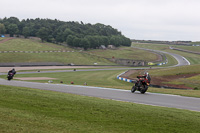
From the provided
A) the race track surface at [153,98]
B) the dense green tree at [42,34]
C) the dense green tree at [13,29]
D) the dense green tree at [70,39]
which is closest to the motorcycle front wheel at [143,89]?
the race track surface at [153,98]

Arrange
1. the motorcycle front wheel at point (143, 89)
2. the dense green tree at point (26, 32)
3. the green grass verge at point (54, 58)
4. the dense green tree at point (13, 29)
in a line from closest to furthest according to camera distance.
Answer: the motorcycle front wheel at point (143, 89) → the green grass verge at point (54, 58) → the dense green tree at point (26, 32) → the dense green tree at point (13, 29)

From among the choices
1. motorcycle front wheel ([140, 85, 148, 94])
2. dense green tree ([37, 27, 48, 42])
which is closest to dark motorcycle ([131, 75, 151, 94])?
motorcycle front wheel ([140, 85, 148, 94])

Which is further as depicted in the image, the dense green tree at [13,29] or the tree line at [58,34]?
the dense green tree at [13,29]

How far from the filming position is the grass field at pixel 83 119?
8.27 metres

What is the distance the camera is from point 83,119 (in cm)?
962

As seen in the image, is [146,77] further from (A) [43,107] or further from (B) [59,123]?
(B) [59,123]

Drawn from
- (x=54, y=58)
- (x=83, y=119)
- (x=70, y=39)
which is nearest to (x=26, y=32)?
(x=70, y=39)

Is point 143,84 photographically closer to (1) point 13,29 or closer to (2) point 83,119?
(2) point 83,119

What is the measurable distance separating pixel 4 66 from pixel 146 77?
5449cm

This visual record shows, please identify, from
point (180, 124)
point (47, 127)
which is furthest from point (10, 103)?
point (180, 124)

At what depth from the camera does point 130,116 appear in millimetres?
10578

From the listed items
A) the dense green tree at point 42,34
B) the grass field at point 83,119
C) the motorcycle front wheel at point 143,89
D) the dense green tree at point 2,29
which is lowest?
the motorcycle front wheel at point 143,89

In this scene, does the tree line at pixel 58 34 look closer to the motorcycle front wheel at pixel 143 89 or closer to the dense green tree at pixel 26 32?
the dense green tree at pixel 26 32

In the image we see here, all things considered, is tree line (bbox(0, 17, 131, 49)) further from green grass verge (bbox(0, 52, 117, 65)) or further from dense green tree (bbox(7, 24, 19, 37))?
green grass verge (bbox(0, 52, 117, 65))
